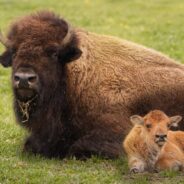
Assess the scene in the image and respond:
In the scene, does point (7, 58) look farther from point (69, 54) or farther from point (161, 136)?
point (161, 136)

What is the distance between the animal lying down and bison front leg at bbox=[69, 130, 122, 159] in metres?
0.47

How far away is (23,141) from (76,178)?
1686 millimetres

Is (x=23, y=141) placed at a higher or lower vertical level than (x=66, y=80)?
lower

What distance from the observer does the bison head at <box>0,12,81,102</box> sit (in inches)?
326

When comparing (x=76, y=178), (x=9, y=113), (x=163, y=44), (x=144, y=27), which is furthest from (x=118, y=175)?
(x=144, y=27)

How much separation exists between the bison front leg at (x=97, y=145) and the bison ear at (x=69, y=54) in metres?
0.95

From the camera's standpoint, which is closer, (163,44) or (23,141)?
(23,141)

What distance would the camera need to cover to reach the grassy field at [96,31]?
25.7 ft

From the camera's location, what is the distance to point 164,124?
7.74 m

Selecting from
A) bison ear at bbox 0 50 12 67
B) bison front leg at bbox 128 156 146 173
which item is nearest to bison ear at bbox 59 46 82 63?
bison ear at bbox 0 50 12 67

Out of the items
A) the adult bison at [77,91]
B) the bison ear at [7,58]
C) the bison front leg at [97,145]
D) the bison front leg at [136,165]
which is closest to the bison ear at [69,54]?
the adult bison at [77,91]

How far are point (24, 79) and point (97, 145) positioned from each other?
136 cm

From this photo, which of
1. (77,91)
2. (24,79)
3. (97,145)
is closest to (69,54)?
(77,91)

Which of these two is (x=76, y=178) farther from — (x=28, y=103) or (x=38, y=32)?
(x=38, y=32)
